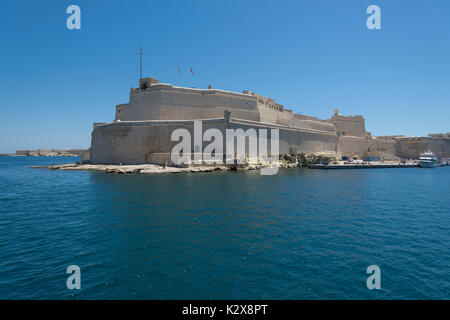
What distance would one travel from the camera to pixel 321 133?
5041 centimetres

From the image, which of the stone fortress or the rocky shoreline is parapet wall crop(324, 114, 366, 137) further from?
the rocky shoreline

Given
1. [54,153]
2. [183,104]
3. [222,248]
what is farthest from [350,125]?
[54,153]

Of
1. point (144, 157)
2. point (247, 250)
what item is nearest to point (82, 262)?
point (247, 250)

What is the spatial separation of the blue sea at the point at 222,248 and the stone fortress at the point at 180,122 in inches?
810

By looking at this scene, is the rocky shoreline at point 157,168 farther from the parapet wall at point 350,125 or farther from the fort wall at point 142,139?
the parapet wall at point 350,125

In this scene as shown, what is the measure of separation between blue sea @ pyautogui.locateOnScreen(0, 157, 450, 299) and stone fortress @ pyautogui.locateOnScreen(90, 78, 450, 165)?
20.6m

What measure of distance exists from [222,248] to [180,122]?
2918 centimetres

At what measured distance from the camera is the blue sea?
6148mm

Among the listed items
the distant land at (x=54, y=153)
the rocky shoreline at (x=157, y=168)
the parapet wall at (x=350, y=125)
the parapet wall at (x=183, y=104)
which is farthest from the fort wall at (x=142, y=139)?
the distant land at (x=54, y=153)

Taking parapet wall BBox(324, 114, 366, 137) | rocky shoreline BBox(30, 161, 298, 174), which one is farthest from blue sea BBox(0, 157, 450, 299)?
parapet wall BBox(324, 114, 366, 137)

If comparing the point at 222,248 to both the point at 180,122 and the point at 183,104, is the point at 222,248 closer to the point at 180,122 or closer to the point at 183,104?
the point at 180,122

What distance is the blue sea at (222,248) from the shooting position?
20.2 ft

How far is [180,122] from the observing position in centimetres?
3569
